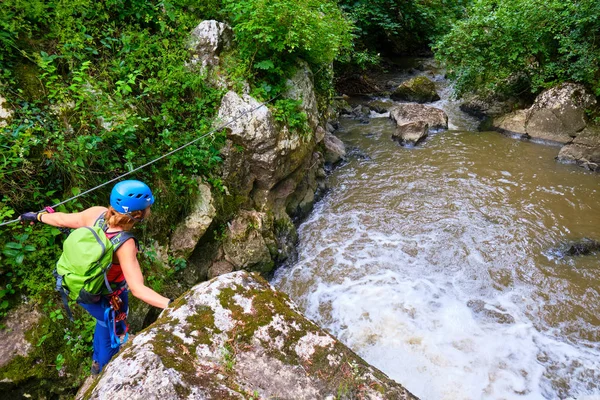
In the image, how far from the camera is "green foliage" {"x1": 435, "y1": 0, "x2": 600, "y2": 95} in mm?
9836

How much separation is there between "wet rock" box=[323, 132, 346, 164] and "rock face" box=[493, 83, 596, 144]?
6403 mm

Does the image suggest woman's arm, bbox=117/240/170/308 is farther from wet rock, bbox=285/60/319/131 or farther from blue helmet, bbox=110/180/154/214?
wet rock, bbox=285/60/319/131

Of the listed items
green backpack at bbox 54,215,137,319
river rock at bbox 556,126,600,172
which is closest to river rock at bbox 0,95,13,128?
green backpack at bbox 54,215,137,319

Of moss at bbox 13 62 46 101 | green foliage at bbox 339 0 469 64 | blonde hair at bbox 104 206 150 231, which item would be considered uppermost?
green foliage at bbox 339 0 469 64

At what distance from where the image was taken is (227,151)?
5.64m

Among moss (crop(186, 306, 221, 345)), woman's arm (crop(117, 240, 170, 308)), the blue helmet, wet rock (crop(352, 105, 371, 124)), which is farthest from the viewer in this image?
wet rock (crop(352, 105, 371, 124))

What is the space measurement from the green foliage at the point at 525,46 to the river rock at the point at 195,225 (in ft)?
35.7

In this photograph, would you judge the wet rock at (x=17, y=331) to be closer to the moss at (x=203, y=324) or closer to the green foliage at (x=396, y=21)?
the moss at (x=203, y=324)

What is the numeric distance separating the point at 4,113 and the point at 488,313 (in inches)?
288

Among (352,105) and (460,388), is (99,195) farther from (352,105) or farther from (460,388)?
(352,105)

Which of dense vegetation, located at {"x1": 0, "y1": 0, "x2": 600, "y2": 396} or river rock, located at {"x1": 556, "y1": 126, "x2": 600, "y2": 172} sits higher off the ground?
dense vegetation, located at {"x1": 0, "y1": 0, "x2": 600, "y2": 396}

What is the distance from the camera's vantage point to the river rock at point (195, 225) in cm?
495

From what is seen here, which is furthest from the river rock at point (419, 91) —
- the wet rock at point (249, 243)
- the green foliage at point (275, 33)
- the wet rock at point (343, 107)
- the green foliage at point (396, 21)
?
the wet rock at point (249, 243)

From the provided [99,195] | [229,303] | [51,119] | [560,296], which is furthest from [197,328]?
[560,296]
